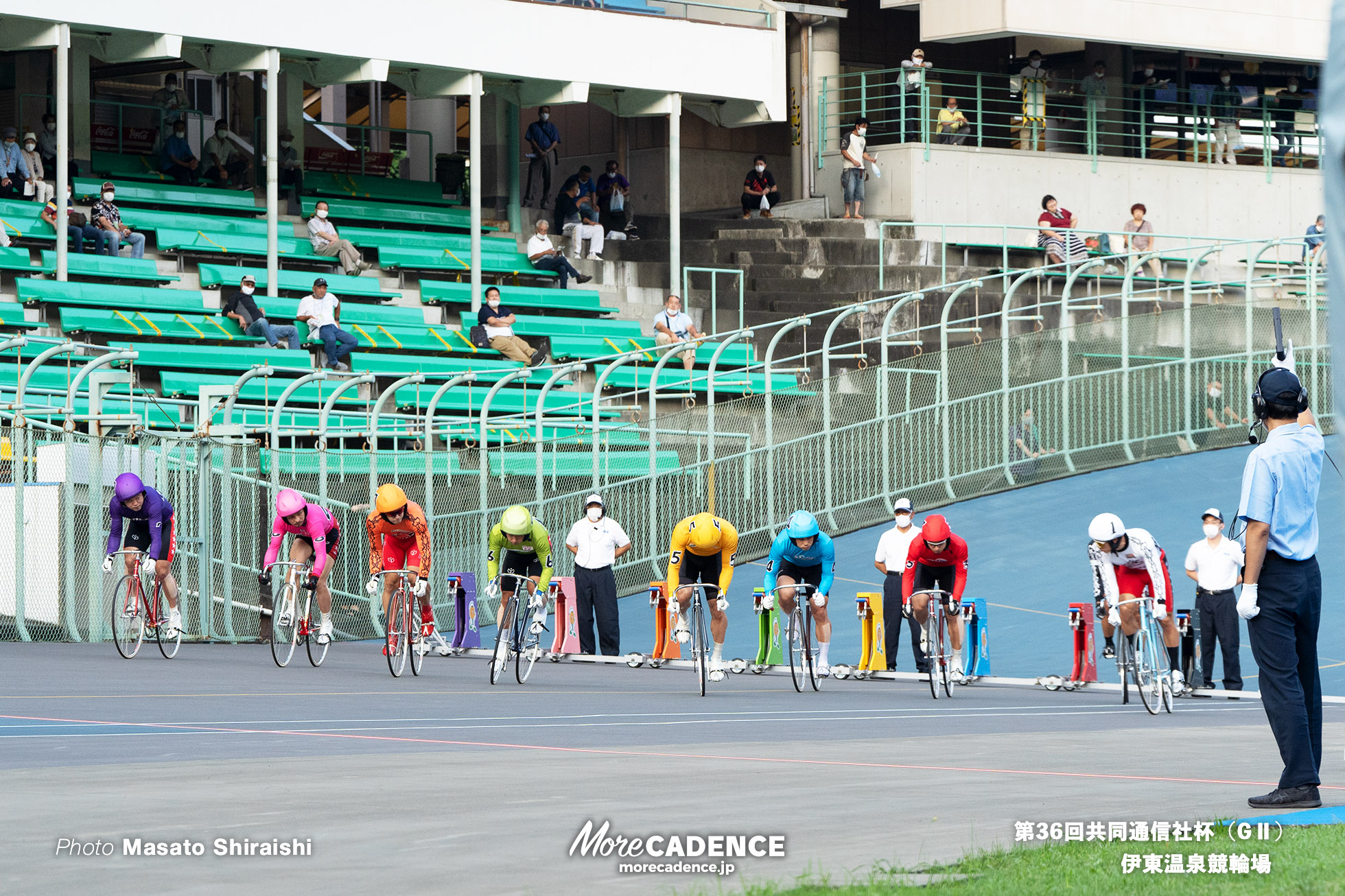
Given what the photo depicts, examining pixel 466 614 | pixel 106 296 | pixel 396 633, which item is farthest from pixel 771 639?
pixel 106 296

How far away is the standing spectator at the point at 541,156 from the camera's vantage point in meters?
33.8

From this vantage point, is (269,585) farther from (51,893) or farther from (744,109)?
(744,109)

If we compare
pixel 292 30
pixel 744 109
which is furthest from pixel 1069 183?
pixel 292 30

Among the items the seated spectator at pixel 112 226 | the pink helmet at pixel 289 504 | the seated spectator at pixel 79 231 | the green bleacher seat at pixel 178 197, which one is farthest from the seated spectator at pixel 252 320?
the pink helmet at pixel 289 504

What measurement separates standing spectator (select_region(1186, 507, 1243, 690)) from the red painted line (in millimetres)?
9000

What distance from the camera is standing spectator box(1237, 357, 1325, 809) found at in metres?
8.00

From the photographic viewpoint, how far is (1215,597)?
58.6 feet

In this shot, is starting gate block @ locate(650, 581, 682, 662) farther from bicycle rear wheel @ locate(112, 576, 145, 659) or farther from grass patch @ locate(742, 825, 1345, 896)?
grass patch @ locate(742, 825, 1345, 896)

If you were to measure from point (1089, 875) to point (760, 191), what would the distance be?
2928 cm

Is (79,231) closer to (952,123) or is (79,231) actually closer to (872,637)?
(872,637)

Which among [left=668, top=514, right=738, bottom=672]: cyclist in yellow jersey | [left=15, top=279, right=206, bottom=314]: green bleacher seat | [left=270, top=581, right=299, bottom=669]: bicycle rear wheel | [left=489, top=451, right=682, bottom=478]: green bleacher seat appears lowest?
[left=270, top=581, right=299, bottom=669]: bicycle rear wheel

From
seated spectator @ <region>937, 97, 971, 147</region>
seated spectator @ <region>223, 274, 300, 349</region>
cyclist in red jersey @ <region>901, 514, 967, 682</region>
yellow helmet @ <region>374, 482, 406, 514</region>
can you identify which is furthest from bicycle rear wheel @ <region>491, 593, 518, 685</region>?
seated spectator @ <region>937, 97, 971, 147</region>

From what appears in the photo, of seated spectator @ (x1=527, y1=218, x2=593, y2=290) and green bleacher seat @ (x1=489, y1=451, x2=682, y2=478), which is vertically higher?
seated spectator @ (x1=527, y1=218, x2=593, y2=290)

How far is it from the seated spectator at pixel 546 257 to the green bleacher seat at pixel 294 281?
274cm
